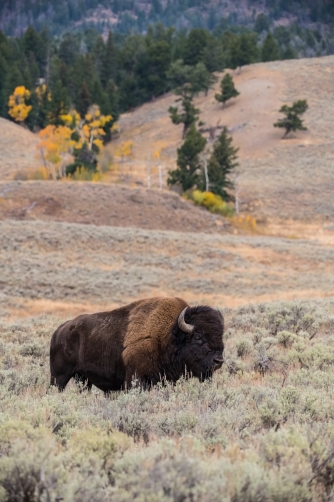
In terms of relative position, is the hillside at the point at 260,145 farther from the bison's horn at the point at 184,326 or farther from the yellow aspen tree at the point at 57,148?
the bison's horn at the point at 184,326

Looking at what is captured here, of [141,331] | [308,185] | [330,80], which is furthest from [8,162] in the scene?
[141,331]

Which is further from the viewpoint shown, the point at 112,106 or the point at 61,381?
the point at 112,106

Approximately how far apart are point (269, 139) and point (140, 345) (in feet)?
198

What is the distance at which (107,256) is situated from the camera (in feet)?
90.1

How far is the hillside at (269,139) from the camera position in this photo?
165 feet

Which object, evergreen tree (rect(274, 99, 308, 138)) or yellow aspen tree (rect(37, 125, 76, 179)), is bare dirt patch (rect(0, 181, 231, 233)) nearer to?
yellow aspen tree (rect(37, 125, 76, 179))

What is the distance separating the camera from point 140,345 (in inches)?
252

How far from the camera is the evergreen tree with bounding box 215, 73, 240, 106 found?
70438mm

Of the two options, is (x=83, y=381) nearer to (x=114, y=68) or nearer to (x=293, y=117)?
(x=293, y=117)

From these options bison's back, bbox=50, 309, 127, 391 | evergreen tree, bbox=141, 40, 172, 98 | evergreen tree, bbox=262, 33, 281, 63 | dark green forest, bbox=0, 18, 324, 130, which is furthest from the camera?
evergreen tree, bbox=262, 33, 281, 63

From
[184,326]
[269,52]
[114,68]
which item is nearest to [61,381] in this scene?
[184,326]

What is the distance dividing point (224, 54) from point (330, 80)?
16.2 meters

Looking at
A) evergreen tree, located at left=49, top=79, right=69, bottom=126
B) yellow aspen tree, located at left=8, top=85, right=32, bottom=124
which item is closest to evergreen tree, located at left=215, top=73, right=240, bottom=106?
evergreen tree, located at left=49, top=79, right=69, bottom=126

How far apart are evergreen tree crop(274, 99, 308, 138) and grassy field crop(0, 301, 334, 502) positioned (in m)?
57.6
